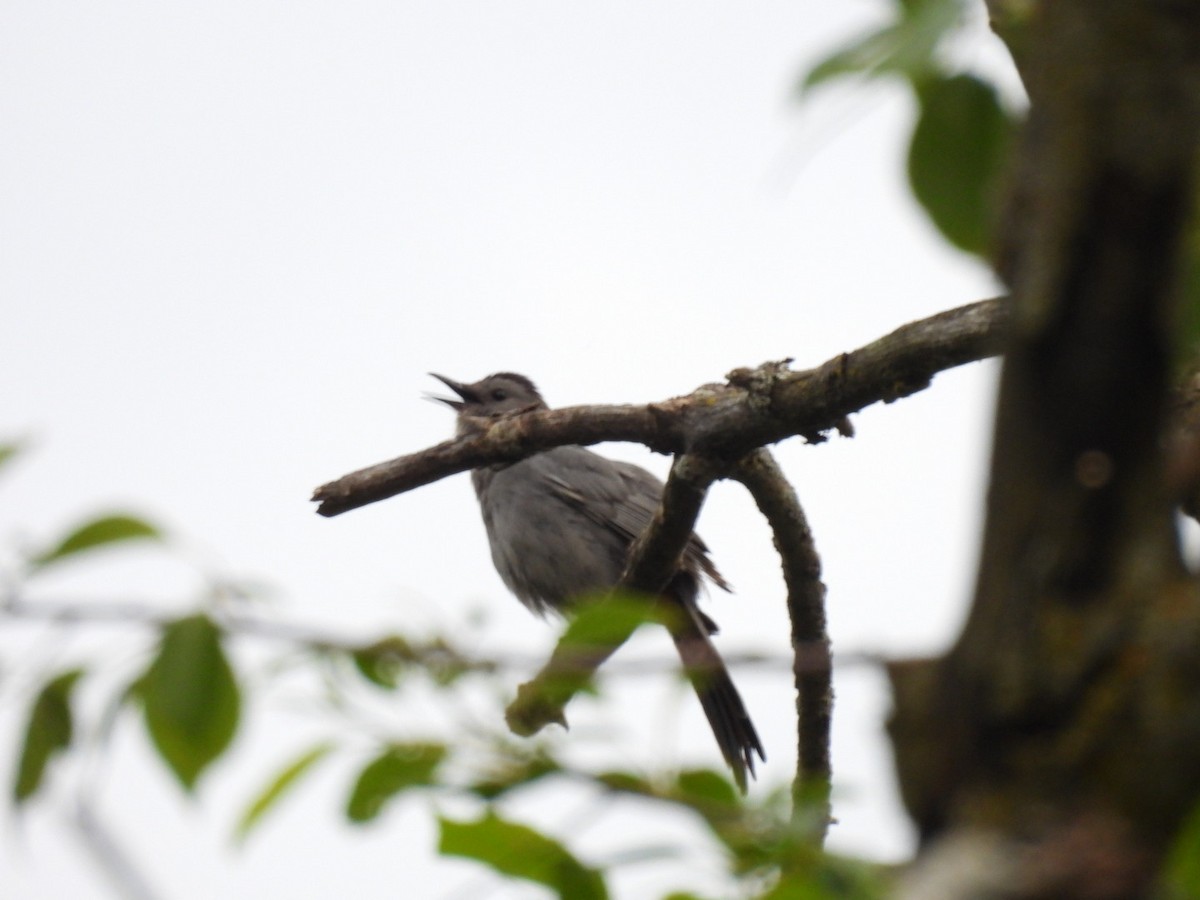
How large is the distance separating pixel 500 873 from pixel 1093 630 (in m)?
0.71

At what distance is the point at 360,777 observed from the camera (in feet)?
4.95

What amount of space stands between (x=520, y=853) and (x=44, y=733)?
533 mm

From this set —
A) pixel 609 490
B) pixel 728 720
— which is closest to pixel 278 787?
pixel 728 720

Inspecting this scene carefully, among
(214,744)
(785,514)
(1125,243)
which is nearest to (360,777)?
(214,744)

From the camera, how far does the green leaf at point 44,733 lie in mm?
1480

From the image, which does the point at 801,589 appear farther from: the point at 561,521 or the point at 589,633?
the point at 589,633

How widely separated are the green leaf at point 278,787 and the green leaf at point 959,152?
859 millimetres

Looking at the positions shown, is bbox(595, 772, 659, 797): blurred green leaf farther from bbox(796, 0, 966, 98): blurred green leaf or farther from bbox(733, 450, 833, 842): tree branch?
bbox(733, 450, 833, 842): tree branch

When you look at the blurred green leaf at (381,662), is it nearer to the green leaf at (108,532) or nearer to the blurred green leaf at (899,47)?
the green leaf at (108,532)

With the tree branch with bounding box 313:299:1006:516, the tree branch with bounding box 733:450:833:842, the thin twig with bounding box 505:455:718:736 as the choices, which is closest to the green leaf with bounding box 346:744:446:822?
the thin twig with bounding box 505:455:718:736

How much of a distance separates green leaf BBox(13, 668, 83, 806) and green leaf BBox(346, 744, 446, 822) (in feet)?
1.05

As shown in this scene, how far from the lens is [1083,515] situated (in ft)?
4.20

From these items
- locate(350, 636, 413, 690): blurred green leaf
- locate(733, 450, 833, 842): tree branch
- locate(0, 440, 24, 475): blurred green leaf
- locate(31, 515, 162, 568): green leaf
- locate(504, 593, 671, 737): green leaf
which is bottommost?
locate(733, 450, 833, 842): tree branch

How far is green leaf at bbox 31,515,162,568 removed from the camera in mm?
1401
